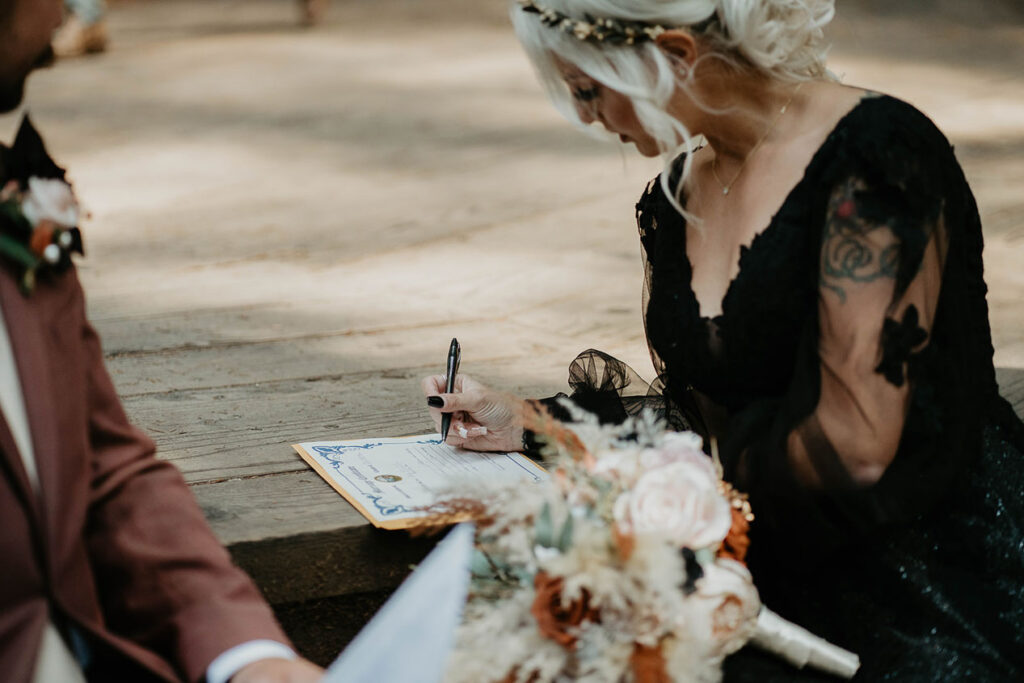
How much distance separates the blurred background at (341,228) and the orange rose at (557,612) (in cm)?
53

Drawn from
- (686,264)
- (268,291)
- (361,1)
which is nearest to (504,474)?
(686,264)

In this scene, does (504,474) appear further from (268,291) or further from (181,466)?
(268,291)

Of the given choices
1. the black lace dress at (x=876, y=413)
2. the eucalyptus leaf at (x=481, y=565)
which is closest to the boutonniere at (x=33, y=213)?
the eucalyptus leaf at (x=481, y=565)

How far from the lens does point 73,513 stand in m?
1.35

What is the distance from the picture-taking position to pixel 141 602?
1439 mm

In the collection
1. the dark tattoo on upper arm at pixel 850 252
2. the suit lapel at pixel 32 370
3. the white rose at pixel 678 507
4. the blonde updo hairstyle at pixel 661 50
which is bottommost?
the white rose at pixel 678 507

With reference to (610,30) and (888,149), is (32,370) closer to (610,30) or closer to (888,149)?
(610,30)

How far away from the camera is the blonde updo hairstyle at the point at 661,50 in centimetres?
169

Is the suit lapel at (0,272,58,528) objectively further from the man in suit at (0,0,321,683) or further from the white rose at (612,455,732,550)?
the white rose at (612,455,732,550)

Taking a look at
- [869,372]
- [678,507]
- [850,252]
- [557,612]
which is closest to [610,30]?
[850,252]

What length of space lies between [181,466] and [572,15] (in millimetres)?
944

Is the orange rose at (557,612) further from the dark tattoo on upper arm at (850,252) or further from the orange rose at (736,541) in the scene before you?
the dark tattoo on upper arm at (850,252)

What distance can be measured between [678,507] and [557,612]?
17 centimetres

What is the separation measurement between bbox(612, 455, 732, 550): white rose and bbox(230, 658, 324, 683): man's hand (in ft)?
1.22
